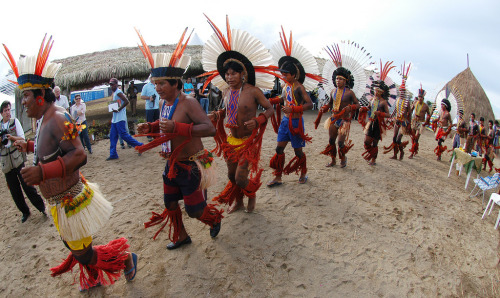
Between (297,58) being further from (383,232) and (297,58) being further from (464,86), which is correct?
(464,86)

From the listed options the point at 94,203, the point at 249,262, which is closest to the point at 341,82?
the point at 249,262

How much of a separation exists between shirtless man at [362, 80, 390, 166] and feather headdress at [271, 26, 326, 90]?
2113 millimetres

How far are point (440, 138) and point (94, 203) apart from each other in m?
8.15

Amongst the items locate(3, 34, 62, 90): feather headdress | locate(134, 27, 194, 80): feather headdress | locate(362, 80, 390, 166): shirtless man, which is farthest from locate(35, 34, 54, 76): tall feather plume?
locate(362, 80, 390, 166): shirtless man

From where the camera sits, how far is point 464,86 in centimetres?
1335

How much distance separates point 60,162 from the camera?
2002 mm

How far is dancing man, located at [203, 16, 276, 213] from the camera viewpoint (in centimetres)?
334

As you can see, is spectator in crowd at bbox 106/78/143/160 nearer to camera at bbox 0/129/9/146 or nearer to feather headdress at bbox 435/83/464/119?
camera at bbox 0/129/9/146

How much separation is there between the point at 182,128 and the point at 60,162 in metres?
0.90

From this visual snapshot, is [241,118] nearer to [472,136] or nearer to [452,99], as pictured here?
[452,99]

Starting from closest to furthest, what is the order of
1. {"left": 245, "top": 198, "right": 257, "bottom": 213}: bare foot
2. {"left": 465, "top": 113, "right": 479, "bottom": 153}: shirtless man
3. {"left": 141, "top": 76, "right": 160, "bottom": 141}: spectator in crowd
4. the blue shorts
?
1. {"left": 245, "top": 198, "right": 257, "bottom": 213}: bare foot
2. the blue shorts
3. {"left": 141, "top": 76, "right": 160, "bottom": 141}: spectator in crowd
4. {"left": 465, "top": 113, "right": 479, "bottom": 153}: shirtless man

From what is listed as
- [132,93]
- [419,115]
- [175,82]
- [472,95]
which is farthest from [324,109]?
[472,95]

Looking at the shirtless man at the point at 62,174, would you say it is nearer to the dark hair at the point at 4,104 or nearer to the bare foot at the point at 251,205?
the bare foot at the point at 251,205

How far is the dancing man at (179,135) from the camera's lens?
2559 millimetres
